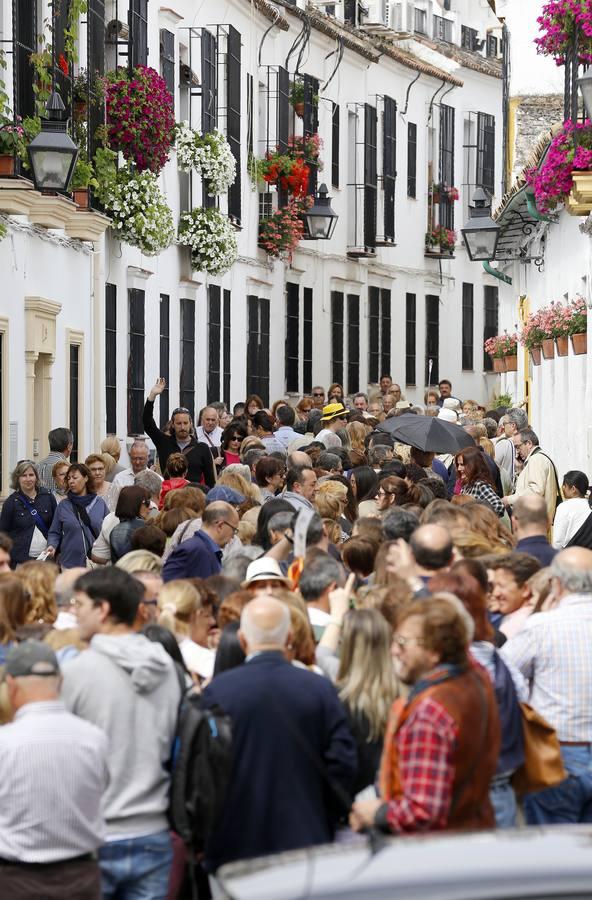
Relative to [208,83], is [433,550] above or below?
below

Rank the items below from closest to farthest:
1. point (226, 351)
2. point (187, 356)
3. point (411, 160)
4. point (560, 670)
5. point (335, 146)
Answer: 1. point (560, 670)
2. point (187, 356)
3. point (226, 351)
4. point (335, 146)
5. point (411, 160)

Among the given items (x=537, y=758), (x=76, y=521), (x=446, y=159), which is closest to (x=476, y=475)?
(x=76, y=521)

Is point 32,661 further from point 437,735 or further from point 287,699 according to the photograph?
point 437,735

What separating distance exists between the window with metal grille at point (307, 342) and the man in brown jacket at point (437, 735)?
28877 millimetres

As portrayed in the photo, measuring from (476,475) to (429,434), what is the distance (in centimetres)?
243

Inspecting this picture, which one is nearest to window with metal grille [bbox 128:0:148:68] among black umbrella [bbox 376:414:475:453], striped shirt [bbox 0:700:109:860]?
black umbrella [bbox 376:414:475:453]

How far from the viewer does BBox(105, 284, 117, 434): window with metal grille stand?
2269 cm

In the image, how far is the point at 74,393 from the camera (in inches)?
826

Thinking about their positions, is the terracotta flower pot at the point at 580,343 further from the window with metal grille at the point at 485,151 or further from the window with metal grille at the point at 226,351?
the window with metal grille at the point at 485,151

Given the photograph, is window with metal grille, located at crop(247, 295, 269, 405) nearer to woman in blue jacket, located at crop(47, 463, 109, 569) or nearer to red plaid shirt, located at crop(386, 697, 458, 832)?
woman in blue jacket, located at crop(47, 463, 109, 569)

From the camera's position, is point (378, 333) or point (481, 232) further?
point (378, 333)

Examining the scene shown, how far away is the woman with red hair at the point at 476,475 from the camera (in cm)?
1332

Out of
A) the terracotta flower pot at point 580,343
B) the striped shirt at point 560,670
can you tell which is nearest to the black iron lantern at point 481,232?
the terracotta flower pot at point 580,343

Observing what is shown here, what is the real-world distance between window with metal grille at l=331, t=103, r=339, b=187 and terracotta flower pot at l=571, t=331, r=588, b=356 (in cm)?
1723
